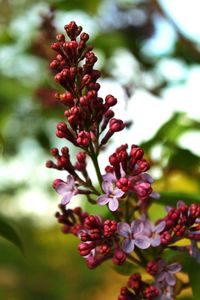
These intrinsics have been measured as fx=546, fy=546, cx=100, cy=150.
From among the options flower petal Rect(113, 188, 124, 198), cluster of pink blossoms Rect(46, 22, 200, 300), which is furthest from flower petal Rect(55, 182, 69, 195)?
flower petal Rect(113, 188, 124, 198)

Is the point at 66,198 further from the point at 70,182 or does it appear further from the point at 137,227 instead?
the point at 137,227

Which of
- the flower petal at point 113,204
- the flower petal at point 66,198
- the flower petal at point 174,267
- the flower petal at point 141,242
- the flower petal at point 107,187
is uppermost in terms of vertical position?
the flower petal at point 66,198

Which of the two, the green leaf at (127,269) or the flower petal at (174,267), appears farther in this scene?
the green leaf at (127,269)

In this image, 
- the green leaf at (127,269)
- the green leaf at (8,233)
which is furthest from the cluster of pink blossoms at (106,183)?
the green leaf at (8,233)

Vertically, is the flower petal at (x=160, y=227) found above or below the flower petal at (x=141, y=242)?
above

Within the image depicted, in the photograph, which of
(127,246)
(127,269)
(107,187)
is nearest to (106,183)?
(107,187)

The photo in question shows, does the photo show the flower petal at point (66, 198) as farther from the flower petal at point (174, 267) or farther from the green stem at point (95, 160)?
the flower petal at point (174, 267)

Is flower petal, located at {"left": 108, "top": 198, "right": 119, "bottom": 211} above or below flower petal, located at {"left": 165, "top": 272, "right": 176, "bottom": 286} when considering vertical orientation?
above

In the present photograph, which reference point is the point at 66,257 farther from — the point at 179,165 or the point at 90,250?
the point at 90,250

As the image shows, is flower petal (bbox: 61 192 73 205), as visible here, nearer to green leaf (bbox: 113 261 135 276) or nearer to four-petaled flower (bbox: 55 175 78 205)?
four-petaled flower (bbox: 55 175 78 205)
